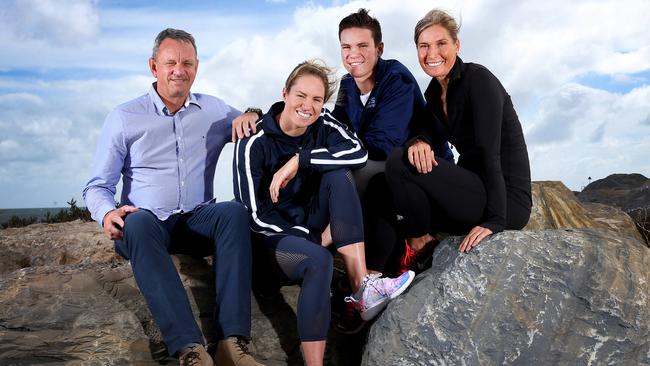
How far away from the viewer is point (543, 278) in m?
3.71

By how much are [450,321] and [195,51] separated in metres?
2.51

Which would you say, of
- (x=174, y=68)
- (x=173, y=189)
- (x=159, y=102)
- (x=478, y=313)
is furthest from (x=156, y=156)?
(x=478, y=313)

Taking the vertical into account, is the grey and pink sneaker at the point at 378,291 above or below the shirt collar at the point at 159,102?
below

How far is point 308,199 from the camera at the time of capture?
4.27 meters

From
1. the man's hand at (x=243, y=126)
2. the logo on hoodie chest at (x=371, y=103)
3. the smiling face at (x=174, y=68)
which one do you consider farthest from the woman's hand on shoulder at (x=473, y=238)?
the smiling face at (x=174, y=68)

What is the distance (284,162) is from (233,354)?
128 cm

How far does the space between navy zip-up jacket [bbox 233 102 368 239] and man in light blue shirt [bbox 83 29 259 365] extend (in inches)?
7.6

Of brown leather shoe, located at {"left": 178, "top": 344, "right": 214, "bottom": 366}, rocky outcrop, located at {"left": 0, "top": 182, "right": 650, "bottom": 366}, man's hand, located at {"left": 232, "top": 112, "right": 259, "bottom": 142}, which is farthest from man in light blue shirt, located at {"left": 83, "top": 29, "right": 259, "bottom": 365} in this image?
rocky outcrop, located at {"left": 0, "top": 182, "right": 650, "bottom": 366}

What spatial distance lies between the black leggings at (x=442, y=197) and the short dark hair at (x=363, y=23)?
1.23 metres

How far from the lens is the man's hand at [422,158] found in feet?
13.1

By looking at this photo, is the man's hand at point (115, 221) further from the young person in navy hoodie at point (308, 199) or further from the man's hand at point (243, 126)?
the man's hand at point (243, 126)

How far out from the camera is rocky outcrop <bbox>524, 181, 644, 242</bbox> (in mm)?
6277

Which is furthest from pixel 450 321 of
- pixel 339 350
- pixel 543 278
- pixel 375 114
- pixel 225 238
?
pixel 375 114

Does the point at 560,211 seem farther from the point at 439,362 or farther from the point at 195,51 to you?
the point at 195,51
